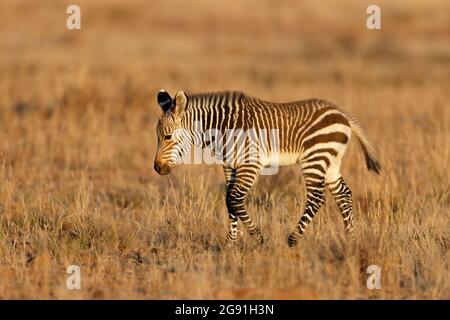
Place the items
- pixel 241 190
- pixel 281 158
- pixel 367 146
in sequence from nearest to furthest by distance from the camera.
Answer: pixel 241 190 < pixel 281 158 < pixel 367 146

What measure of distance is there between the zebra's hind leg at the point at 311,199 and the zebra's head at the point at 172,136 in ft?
4.44

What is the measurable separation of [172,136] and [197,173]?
3802mm

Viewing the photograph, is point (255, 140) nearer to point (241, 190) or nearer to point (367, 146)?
point (241, 190)

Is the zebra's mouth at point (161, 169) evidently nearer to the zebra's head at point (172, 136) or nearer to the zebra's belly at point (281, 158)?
the zebra's head at point (172, 136)

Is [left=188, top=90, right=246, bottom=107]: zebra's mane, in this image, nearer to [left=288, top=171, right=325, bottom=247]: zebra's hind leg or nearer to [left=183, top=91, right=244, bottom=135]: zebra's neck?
[left=183, top=91, right=244, bottom=135]: zebra's neck

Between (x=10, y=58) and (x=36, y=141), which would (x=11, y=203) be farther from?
(x=10, y=58)

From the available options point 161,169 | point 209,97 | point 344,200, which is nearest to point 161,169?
point 161,169

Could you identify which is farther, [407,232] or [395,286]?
[407,232]

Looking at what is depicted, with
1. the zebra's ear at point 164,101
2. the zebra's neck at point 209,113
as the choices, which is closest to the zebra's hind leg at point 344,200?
the zebra's neck at point 209,113

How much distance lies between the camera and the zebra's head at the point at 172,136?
8.20 metres

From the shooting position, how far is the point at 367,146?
8.73 meters
